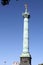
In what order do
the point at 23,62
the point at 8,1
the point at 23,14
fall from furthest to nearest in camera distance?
the point at 23,14 → the point at 23,62 → the point at 8,1

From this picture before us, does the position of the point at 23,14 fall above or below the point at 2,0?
above

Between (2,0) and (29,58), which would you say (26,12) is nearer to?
(29,58)

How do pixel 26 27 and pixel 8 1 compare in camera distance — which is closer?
pixel 8 1

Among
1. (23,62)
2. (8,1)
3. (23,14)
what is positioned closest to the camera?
(8,1)

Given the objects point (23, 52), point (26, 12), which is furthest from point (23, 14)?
point (23, 52)

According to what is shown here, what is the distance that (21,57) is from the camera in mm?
78438

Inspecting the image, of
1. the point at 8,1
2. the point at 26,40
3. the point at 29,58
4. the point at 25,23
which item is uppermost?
the point at 25,23

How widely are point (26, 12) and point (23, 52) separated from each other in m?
15.0

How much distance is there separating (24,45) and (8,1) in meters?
58.1

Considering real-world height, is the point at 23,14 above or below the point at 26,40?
above

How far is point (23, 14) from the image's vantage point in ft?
277

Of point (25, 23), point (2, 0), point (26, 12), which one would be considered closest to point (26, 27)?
point (25, 23)

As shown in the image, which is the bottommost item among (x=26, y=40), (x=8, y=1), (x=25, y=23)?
(x=8, y=1)

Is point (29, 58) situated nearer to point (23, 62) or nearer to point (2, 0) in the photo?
point (23, 62)
